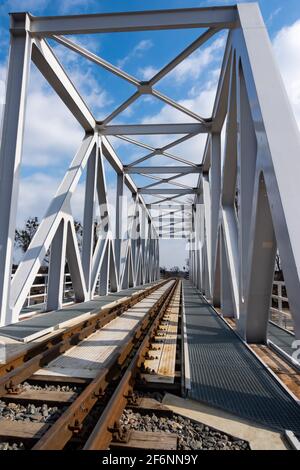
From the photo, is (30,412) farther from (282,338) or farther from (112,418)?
(282,338)

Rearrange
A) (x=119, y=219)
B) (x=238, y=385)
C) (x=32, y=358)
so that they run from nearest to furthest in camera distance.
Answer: (x=238, y=385), (x=32, y=358), (x=119, y=219)

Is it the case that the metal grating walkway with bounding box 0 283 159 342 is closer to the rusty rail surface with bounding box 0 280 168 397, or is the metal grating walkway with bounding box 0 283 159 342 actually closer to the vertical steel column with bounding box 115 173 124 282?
the rusty rail surface with bounding box 0 280 168 397

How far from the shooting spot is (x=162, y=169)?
56.7ft

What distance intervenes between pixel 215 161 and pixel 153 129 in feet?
8.51

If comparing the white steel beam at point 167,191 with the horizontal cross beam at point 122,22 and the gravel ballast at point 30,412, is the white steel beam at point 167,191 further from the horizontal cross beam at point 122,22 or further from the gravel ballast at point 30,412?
the gravel ballast at point 30,412

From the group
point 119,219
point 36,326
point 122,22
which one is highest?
point 122,22

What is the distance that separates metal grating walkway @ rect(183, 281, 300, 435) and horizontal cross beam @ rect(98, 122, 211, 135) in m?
8.82

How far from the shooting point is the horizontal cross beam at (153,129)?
39.8 ft

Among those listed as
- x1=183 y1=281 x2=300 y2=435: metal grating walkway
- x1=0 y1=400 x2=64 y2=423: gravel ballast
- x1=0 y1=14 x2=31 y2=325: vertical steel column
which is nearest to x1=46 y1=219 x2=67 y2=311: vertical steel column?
x1=0 y1=14 x2=31 y2=325: vertical steel column

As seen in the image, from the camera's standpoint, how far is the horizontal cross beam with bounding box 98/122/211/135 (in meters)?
12.1

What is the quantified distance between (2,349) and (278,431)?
3458 millimetres

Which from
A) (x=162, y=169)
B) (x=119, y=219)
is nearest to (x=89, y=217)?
(x=119, y=219)

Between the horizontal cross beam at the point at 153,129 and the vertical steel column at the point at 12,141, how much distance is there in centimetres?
494

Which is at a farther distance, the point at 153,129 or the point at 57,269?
Result: the point at 153,129
